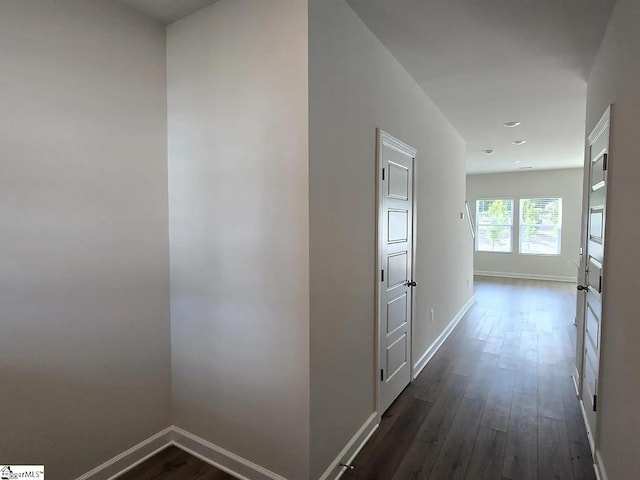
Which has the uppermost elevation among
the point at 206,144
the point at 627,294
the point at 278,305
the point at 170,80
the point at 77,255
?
the point at 170,80

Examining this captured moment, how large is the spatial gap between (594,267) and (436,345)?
1.95 meters

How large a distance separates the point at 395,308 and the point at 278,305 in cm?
129

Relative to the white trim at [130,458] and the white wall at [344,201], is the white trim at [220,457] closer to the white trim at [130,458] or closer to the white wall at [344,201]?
the white trim at [130,458]

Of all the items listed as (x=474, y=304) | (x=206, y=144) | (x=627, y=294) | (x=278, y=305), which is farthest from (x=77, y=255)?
(x=474, y=304)

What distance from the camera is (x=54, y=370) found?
1766 millimetres

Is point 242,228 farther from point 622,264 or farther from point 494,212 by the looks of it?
point 494,212

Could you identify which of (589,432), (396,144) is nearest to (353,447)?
(589,432)

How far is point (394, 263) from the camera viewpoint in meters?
2.75

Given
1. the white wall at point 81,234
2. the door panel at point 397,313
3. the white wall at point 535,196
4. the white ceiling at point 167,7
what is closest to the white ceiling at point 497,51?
the white ceiling at point 167,7

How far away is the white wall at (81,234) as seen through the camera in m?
1.64

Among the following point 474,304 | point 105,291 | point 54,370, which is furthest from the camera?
point 474,304

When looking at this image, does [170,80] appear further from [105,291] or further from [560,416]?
[560,416]

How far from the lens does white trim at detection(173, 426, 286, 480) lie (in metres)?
1.94

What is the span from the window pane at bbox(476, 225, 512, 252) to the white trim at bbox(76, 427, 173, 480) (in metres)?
9.00
